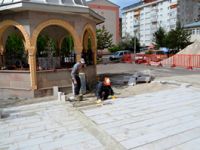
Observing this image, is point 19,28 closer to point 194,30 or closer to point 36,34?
point 36,34

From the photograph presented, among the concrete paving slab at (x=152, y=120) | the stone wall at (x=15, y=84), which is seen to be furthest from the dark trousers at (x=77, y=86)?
the concrete paving slab at (x=152, y=120)

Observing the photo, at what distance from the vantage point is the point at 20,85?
1190 cm

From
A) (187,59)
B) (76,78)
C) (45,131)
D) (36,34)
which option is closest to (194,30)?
(187,59)

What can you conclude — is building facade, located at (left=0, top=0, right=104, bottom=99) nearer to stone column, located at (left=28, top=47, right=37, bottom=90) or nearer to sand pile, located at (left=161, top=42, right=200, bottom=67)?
stone column, located at (left=28, top=47, right=37, bottom=90)

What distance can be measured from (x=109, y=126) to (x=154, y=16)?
242 feet

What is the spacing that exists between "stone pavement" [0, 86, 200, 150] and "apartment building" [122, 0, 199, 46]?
57217 millimetres

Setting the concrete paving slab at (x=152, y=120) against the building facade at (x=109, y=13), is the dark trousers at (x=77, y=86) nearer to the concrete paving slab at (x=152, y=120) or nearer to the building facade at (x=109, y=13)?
the concrete paving slab at (x=152, y=120)

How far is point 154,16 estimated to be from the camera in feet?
248

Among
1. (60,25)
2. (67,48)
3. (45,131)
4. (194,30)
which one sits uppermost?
(194,30)

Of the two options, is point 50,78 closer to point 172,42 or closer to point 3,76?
point 3,76

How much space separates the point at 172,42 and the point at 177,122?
126ft

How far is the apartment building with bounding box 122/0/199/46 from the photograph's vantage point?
67.2 metres

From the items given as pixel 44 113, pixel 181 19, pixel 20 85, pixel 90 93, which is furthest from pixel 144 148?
pixel 181 19

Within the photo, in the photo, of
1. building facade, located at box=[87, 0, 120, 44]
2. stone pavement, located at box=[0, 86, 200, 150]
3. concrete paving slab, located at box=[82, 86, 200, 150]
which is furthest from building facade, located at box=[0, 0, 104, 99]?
building facade, located at box=[87, 0, 120, 44]
